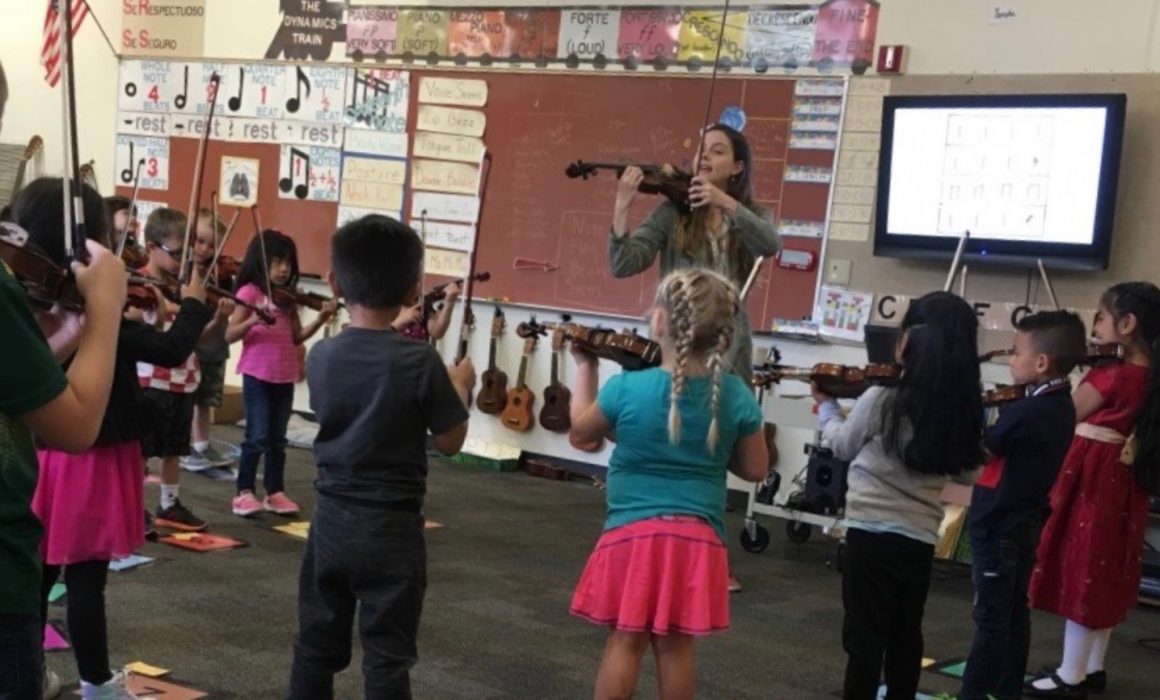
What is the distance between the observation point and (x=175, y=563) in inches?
167

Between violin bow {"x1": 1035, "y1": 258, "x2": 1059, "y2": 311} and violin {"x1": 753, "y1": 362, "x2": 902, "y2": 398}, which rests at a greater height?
violin bow {"x1": 1035, "y1": 258, "x2": 1059, "y2": 311}

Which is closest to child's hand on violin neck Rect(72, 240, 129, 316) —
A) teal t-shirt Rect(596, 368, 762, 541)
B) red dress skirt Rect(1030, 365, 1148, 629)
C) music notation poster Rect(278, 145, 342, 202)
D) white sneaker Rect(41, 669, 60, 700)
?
teal t-shirt Rect(596, 368, 762, 541)

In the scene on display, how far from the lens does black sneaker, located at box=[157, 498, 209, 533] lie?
187 inches

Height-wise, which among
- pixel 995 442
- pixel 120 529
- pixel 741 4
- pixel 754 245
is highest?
pixel 741 4

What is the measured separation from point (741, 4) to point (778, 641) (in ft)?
12.2

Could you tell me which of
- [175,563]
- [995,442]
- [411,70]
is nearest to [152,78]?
[411,70]

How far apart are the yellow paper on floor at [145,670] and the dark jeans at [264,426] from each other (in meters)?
1.93

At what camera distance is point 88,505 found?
276 cm

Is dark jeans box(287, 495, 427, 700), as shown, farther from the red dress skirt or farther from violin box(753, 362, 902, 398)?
the red dress skirt

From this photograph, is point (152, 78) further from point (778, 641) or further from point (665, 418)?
point (665, 418)

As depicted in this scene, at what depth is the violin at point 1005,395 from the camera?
322 centimetres

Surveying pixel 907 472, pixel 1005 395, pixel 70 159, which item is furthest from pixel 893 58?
pixel 70 159

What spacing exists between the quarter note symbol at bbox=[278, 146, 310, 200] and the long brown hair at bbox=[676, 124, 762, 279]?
14.6 feet

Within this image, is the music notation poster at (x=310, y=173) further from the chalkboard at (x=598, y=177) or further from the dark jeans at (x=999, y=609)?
the dark jeans at (x=999, y=609)
